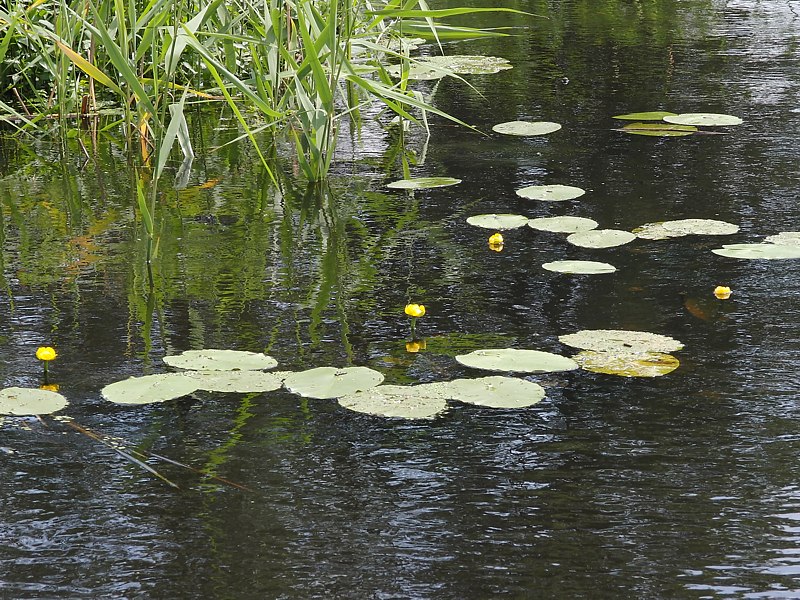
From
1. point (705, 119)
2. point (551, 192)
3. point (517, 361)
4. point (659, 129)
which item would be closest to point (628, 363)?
point (517, 361)

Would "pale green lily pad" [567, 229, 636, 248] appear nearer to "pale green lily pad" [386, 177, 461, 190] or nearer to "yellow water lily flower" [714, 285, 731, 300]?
"yellow water lily flower" [714, 285, 731, 300]

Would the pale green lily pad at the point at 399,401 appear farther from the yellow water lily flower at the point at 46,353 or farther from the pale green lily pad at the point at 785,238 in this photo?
the pale green lily pad at the point at 785,238

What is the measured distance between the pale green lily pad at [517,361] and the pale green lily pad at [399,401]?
0.14 meters

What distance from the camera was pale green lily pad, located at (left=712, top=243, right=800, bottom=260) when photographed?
9.74ft

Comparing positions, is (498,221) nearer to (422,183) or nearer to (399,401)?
(422,183)

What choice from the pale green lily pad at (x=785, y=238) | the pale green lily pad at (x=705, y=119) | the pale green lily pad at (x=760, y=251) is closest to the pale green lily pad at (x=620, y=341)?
the pale green lily pad at (x=760, y=251)

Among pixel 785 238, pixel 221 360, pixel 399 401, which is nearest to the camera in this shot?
pixel 399 401

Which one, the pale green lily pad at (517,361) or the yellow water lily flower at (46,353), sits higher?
the yellow water lily flower at (46,353)

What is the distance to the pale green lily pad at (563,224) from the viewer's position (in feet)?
10.6

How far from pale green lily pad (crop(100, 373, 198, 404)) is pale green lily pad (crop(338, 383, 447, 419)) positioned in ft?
A: 1.04

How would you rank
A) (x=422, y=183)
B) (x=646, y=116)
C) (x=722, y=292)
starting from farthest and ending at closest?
(x=646, y=116)
(x=422, y=183)
(x=722, y=292)

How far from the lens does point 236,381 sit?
90.3 inches

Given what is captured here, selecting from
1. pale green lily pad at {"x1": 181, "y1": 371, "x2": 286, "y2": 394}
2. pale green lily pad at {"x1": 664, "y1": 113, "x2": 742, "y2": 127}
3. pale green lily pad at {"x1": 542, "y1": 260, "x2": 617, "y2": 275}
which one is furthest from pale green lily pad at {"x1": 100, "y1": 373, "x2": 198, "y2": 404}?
pale green lily pad at {"x1": 664, "y1": 113, "x2": 742, "y2": 127}

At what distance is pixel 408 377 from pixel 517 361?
0.22 metres
